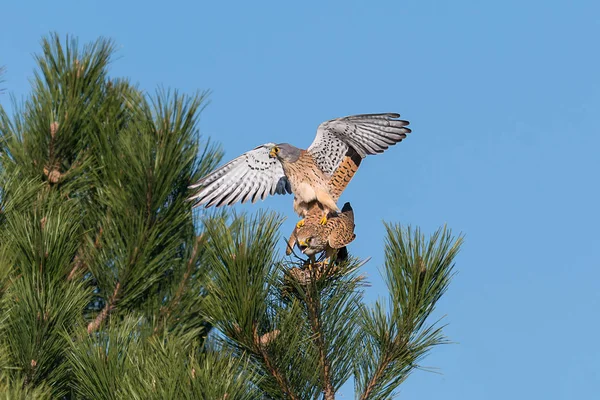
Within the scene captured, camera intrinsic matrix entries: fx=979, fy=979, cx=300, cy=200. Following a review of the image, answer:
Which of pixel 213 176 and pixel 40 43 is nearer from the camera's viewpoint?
pixel 213 176

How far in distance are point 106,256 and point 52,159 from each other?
1.16m

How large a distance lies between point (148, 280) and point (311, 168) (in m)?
1.26

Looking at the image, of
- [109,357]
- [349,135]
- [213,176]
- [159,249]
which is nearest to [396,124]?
[349,135]

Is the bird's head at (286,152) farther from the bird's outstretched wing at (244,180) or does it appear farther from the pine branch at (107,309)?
the pine branch at (107,309)

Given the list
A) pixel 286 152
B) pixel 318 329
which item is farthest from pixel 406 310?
pixel 286 152

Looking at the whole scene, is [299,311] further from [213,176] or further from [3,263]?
[213,176]

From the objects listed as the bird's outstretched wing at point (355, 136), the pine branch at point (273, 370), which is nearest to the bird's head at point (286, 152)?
the bird's outstretched wing at point (355, 136)

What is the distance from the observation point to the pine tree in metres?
4.28

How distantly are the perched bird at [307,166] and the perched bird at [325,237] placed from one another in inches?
31.8

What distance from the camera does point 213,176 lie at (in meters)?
6.71

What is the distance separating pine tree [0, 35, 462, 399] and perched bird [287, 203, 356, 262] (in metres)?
0.17

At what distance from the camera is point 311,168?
248 inches

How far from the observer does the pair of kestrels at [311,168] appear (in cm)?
606

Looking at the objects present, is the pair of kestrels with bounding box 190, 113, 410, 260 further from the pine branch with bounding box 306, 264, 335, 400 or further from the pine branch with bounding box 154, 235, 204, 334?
the pine branch with bounding box 306, 264, 335, 400
